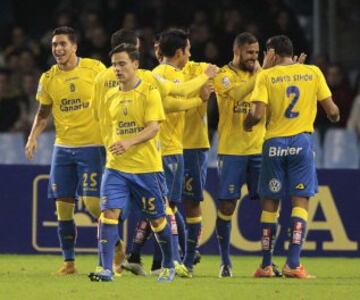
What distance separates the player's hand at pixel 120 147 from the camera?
42.1 feet

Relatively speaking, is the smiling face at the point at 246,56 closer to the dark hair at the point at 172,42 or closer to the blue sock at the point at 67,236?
the dark hair at the point at 172,42

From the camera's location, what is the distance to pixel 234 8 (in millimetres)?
22125

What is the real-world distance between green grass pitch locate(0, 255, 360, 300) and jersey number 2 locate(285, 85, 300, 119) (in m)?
1.50

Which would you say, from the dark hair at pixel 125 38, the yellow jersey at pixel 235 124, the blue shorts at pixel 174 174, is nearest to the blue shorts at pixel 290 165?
the yellow jersey at pixel 235 124

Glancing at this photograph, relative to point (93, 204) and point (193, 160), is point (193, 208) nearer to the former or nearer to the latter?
point (193, 160)

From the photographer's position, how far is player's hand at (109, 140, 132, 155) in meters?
12.8

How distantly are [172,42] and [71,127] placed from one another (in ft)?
4.24

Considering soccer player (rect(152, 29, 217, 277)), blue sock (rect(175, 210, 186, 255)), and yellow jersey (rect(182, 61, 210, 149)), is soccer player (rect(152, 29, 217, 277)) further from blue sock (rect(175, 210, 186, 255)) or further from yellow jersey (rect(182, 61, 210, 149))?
blue sock (rect(175, 210, 186, 255))

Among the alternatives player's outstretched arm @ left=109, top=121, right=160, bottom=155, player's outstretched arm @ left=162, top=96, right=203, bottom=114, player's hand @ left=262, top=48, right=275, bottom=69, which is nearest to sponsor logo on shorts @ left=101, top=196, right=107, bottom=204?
player's outstretched arm @ left=109, top=121, right=160, bottom=155

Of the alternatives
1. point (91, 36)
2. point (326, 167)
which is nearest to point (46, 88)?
point (326, 167)

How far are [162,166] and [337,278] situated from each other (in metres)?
2.07

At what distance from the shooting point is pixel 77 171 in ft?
→ 48.4

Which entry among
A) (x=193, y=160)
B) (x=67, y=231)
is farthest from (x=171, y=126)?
(x=67, y=231)

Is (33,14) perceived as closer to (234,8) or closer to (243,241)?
(234,8)
